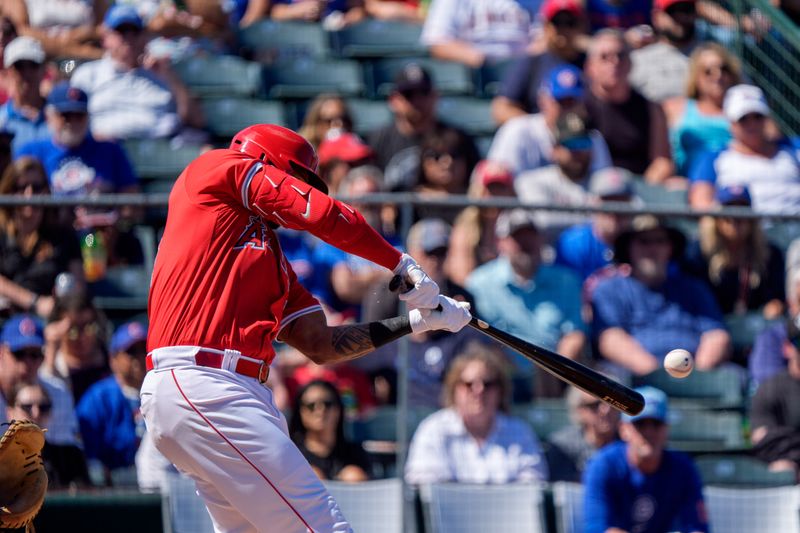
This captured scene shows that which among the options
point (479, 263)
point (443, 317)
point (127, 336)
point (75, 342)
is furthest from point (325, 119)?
point (443, 317)

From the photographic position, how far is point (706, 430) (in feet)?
23.4

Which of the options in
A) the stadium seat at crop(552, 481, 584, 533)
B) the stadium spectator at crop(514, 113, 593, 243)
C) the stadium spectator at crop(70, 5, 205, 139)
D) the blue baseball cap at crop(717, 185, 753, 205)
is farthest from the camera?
the stadium spectator at crop(70, 5, 205, 139)

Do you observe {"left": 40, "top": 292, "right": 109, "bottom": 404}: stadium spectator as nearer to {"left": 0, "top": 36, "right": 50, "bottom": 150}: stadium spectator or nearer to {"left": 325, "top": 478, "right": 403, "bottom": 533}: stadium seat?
{"left": 325, "top": 478, "right": 403, "bottom": 533}: stadium seat

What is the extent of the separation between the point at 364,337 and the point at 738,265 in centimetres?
317

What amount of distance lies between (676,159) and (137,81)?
3647 mm

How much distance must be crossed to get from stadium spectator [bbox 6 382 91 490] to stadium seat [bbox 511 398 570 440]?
217 cm

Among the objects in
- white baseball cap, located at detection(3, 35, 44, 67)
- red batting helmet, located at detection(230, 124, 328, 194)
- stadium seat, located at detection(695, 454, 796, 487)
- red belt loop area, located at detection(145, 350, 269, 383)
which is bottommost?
stadium seat, located at detection(695, 454, 796, 487)

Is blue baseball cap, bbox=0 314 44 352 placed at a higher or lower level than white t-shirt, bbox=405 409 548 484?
higher

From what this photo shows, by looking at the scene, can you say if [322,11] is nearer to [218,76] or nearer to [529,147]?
[218,76]

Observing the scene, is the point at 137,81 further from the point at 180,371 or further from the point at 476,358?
the point at 180,371

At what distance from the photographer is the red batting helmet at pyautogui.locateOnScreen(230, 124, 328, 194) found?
4773 mm

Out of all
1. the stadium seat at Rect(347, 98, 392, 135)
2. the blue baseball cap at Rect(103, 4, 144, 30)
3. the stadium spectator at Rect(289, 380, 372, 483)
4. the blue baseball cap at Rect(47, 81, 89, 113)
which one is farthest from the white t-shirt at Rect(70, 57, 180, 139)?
the stadium spectator at Rect(289, 380, 372, 483)

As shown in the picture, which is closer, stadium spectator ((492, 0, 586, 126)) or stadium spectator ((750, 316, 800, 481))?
stadium spectator ((750, 316, 800, 481))

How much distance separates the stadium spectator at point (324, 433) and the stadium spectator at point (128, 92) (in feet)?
9.89
